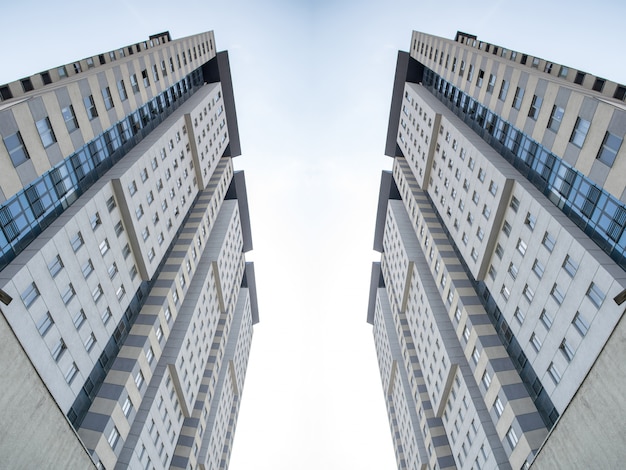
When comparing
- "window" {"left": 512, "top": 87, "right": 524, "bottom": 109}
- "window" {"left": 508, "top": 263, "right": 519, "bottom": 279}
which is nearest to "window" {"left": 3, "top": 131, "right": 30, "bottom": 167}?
"window" {"left": 508, "top": 263, "right": 519, "bottom": 279}

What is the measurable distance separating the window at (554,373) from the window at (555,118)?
19.6 meters

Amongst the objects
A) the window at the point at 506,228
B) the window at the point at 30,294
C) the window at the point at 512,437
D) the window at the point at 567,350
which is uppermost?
the window at the point at 30,294

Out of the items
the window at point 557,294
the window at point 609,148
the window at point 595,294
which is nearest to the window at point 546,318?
the window at point 557,294

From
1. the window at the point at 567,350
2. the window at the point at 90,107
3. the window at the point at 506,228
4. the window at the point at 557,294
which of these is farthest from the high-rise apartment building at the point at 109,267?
the window at the point at 506,228

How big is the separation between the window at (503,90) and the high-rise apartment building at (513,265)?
0.65ft

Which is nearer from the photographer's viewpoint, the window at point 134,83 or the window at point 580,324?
the window at point 580,324

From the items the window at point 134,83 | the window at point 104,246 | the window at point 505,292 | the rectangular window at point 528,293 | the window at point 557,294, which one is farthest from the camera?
the window at point 134,83

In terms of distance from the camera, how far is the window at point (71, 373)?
2811 cm

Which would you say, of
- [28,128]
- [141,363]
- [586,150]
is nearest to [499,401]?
[586,150]

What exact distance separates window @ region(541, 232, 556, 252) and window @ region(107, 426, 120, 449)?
3986cm

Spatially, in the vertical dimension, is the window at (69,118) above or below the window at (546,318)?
above

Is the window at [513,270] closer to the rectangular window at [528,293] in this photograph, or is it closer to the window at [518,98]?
the rectangular window at [528,293]

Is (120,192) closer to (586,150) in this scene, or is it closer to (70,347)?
(70,347)

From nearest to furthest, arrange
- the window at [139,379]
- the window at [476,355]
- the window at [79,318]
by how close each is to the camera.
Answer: the window at [79,318] → the window at [139,379] → the window at [476,355]
